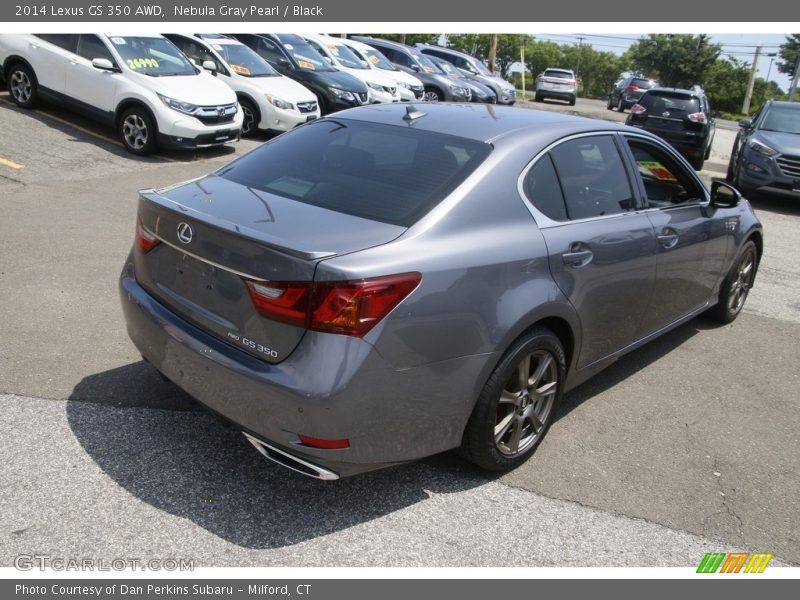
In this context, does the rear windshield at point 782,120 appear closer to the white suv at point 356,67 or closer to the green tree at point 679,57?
the white suv at point 356,67

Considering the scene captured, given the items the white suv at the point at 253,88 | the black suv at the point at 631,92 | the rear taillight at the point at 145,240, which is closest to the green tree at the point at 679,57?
the black suv at the point at 631,92

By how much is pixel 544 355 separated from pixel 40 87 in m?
10.8

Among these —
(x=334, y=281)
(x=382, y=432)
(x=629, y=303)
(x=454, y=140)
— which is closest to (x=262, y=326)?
(x=334, y=281)

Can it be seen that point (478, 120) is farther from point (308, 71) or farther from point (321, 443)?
point (308, 71)

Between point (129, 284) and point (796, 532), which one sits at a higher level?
point (129, 284)

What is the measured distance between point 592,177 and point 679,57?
229 ft

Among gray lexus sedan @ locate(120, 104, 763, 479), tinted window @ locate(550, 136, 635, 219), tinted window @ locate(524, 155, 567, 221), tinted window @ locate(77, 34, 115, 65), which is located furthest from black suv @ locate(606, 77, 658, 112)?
→ tinted window @ locate(524, 155, 567, 221)

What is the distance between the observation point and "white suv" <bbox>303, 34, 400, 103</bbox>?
56.4 ft

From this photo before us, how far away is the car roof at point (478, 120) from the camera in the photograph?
3.82 meters

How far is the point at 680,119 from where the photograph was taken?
1580 cm

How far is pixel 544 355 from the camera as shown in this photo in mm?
3686

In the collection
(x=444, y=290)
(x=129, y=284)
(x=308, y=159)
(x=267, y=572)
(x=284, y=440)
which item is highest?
(x=308, y=159)

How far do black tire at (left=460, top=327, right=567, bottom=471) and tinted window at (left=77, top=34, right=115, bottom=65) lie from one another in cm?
955

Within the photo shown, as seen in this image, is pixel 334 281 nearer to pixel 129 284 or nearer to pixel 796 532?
pixel 129 284
